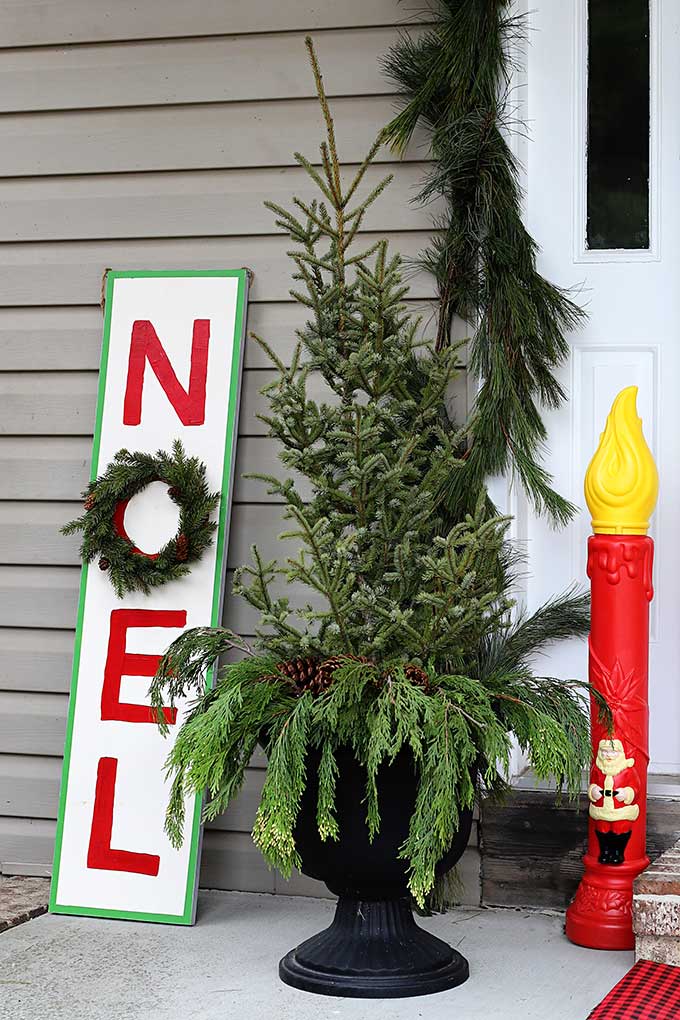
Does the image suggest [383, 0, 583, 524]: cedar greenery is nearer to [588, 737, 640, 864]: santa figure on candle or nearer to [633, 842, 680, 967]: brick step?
[588, 737, 640, 864]: santa figure on candle

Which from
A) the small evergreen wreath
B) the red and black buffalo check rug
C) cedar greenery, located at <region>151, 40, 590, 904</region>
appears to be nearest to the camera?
the red and black buffalo check rug

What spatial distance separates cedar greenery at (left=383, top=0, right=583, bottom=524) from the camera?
2.72m

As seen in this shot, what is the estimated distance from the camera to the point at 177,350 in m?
2.96

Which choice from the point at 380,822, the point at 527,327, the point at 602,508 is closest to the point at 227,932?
the point at 380,822

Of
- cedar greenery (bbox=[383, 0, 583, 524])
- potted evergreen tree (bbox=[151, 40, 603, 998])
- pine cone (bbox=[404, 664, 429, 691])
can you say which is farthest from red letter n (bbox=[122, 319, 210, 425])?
pine cone (bbox=[404, 664, 429, 691])

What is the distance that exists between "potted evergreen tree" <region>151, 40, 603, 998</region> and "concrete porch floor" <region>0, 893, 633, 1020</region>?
0.28 feet

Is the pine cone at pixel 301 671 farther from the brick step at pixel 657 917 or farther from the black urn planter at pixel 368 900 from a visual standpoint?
Answer: the brick step at pixel 657 917

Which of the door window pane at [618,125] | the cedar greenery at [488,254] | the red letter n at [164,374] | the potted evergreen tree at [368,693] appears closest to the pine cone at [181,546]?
the red letter n at [164,374]

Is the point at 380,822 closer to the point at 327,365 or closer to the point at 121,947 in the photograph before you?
the point at 121,947

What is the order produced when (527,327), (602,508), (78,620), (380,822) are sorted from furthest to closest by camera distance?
(78,620) < (527,327) < (602,508) < (380,822)

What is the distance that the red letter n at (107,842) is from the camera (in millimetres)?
2777

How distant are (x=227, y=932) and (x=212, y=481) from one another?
1.02m

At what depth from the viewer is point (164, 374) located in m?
2.96

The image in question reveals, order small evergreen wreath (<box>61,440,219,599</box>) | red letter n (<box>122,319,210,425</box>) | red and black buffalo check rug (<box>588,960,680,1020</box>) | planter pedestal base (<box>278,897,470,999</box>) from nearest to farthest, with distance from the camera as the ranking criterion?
red and black buffalo check rug (<box>588,960,680,1020</box>) → planter pedestal base (<box>278,897,470,999</box>) → small evergreen wreath (<box>61,440,219,599</box>) → red letter n (<box>122,319,210,425</box>)
